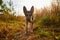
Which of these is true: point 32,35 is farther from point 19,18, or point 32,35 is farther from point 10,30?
point 19,18

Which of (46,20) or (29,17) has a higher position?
(29,17)

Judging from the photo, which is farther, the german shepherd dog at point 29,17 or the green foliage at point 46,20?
the green foliage at point 46,20

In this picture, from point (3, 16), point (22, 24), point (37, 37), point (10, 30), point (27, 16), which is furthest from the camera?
point (3, 16)

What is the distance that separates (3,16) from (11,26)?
109 cm

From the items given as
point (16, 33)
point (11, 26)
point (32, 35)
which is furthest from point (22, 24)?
point (32, 35)

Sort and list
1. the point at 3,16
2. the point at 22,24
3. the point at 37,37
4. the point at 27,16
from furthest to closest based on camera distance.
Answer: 1. the point at 3,16
2. the point at 22,24
3. the point at 27,16
4. the point at 37,37

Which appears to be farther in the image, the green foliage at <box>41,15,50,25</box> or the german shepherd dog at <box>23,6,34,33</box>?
the green foliage at <box>41,15,50,25</box>

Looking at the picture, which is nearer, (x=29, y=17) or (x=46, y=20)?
(x=29, y=17)

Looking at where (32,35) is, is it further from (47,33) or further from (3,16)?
(3,16)

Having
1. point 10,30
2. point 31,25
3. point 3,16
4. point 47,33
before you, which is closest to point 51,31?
point 47,33

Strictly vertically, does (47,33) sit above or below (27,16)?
below

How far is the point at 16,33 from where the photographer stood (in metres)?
7.04

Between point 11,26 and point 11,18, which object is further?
point 11,18

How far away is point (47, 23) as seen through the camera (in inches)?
277
